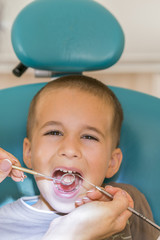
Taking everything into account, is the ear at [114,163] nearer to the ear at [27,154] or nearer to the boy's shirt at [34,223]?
the boy's shirt at [34,223]

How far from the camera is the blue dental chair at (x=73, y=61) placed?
3.41ft

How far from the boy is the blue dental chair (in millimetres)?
54

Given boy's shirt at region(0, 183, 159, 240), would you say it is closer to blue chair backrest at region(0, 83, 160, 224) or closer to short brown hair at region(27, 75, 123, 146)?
blue chair backrest at region(0, 83, 160, 224)

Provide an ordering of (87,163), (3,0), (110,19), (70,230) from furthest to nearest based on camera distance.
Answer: (3,0) → (110,19) → (87,163) → (70,230)

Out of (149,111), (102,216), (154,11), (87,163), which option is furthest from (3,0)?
(102,216)

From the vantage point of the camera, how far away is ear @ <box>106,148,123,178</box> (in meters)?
1.00

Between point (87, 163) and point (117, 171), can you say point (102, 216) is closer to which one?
point (87, 163)

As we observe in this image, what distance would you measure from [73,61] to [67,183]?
0.42m

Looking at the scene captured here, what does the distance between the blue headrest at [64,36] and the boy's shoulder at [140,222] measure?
419mm

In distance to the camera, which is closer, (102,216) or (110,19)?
(102,216)

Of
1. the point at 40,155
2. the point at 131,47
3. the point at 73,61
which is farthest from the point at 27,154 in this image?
the point at 131,47

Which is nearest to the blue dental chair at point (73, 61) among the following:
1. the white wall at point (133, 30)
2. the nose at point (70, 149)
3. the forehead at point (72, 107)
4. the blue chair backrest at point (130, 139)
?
the blue chair backrest at point (130, 139)

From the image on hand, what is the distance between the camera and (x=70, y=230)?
72 centimetres

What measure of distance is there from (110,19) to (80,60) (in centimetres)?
17
